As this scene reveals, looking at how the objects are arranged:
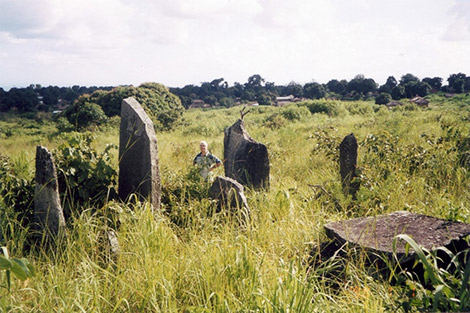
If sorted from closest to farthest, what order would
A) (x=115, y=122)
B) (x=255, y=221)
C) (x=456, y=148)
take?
(x=255, y=221), (x=456, y=148), (x=115, y=122)

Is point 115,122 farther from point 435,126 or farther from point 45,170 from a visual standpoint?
point 45,170

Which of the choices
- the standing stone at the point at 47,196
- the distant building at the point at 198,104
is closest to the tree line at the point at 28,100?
the distant building at the point at 198,104

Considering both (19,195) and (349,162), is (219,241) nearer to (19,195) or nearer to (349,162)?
(19,195)

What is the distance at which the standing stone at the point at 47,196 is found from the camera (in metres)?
3.67

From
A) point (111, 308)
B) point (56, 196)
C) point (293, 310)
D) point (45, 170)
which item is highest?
point (45, 170)

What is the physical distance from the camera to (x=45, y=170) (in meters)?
3.67

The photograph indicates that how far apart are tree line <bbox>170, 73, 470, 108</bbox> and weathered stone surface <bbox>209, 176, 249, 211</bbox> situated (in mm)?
33776

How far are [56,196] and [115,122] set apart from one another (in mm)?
15389

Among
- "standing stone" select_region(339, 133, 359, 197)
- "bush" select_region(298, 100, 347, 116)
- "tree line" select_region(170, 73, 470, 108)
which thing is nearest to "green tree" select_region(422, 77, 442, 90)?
"tree line" select_region(170, 73, 470, 108)

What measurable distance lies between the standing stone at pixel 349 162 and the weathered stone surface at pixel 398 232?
4.42ft

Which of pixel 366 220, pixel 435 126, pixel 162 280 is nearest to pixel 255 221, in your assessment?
pixel 366 220

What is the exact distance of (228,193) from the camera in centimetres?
441

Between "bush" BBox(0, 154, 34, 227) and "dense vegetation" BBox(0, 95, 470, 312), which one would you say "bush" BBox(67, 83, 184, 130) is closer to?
"dense vegetation" BBox(0, 95, 470, 312)

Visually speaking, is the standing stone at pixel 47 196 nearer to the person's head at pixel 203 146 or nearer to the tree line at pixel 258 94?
the person's head at pixel 203 146
